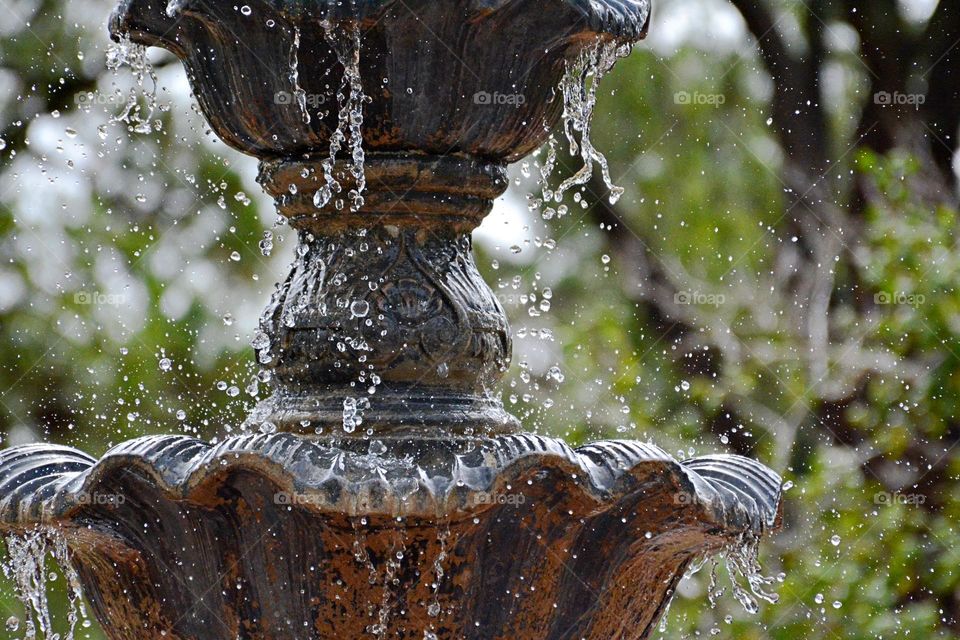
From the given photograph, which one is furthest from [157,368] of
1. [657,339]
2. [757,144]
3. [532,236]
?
[757,144]

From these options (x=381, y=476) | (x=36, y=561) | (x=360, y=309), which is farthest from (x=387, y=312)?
(x=36, y=561)

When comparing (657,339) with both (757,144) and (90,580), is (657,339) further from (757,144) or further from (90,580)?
(90,580)

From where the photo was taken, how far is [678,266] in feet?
19.6

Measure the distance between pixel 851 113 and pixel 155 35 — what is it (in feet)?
15.1

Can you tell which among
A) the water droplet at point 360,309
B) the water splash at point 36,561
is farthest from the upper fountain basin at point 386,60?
the water splash at point 36,561

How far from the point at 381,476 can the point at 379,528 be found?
0.23ft

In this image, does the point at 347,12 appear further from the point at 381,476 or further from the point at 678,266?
the point at 678,266

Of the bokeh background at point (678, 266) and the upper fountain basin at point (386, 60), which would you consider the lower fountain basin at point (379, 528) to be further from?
the bokeh background at point (678, 266)

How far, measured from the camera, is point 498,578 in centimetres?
174

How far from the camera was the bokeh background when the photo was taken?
458 cm

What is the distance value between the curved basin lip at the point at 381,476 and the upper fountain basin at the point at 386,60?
0.44m

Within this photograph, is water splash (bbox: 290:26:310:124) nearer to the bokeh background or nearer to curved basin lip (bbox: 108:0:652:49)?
curved basin lip (bbox: 108:0:652:49)

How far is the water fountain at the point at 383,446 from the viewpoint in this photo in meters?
1.65

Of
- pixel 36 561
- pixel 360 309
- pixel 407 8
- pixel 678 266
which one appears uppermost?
pixel 678 266
